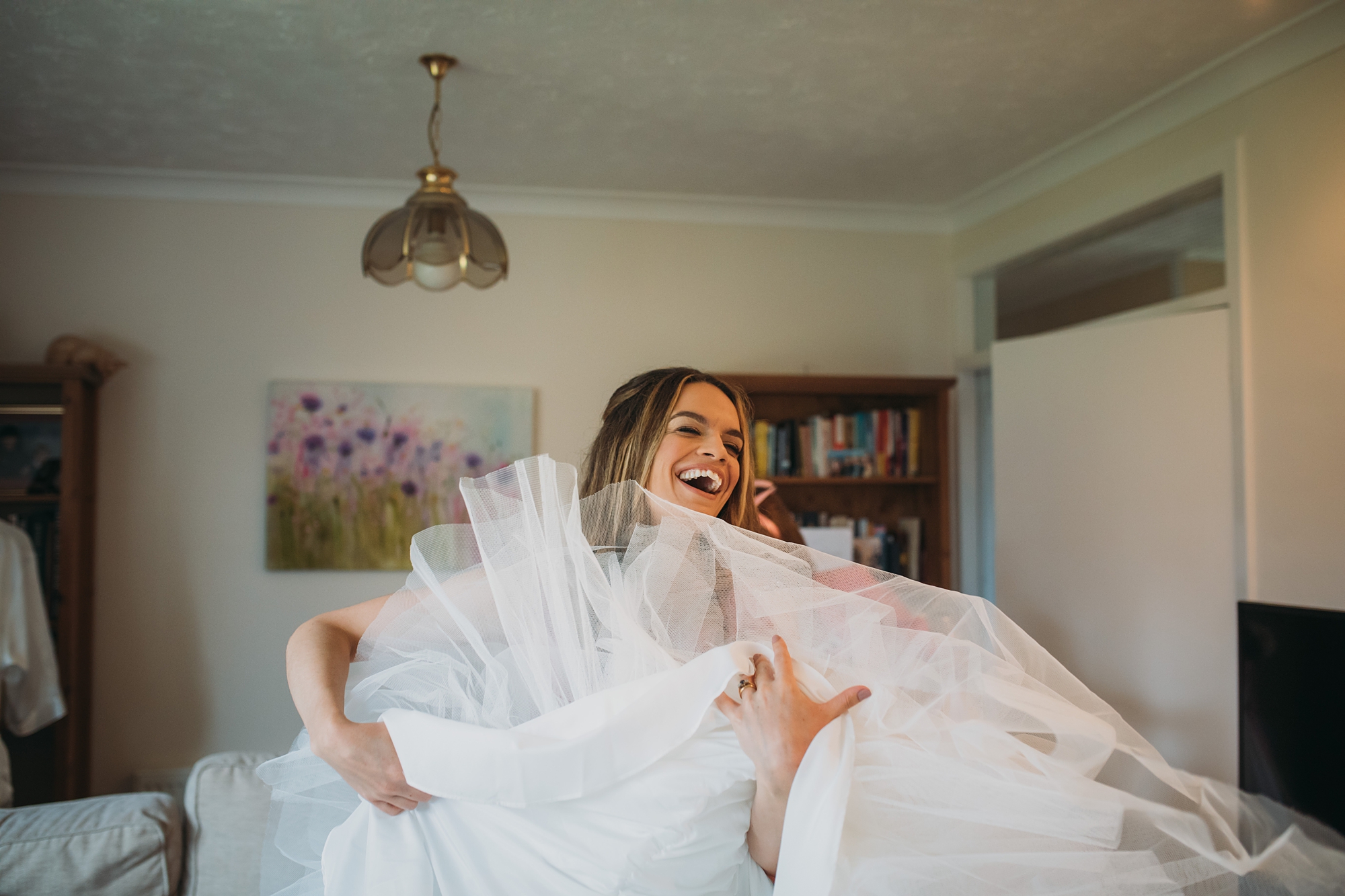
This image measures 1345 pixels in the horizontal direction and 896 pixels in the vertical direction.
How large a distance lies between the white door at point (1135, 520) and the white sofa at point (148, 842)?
8.90 feet

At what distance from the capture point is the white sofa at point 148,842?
1967 millimetres

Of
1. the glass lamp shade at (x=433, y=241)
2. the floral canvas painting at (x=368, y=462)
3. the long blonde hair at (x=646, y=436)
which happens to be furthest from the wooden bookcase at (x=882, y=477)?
the long blonde hair at (x=646, y=436)

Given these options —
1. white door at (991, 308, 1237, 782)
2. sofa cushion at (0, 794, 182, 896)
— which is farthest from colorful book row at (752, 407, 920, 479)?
sofa cushion at (0, 794, 182, 896)

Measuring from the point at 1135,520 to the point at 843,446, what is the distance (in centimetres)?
133

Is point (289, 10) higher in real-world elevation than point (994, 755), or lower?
higher

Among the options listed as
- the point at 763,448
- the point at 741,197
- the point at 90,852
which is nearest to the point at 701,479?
the point at 90,852

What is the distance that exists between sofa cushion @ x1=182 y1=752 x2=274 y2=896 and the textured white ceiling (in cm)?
204

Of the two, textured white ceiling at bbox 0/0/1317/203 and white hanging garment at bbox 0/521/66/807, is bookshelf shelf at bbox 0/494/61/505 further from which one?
textured white ceiling at bbox 0/0/1317/203

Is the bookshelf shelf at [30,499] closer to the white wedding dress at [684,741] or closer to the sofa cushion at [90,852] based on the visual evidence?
the sofa cushion at [90,852]

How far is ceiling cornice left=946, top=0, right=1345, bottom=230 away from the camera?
248cm

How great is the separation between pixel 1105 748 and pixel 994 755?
0.16 m

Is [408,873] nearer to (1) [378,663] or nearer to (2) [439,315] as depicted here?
(1) [378,663]

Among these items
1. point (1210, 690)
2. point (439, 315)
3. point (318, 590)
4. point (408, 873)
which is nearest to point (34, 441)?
point (318, 590)

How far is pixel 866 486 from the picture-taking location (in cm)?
427
